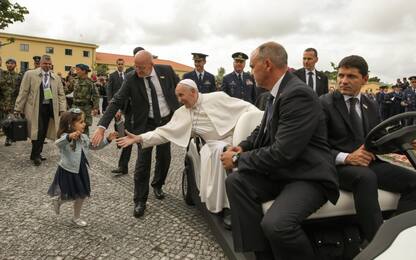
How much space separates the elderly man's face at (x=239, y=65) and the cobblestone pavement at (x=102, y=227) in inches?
110

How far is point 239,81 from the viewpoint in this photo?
7289 millimetres

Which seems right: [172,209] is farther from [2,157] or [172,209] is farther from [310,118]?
[2,157]

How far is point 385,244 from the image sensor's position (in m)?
1.40

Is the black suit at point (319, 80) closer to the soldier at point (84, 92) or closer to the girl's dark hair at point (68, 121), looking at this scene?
the girl's dark hair at point (68, 121)

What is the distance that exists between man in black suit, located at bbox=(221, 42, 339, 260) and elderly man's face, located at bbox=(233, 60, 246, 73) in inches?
182

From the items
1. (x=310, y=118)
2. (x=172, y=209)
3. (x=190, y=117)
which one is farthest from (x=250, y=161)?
(x=172, y=209)

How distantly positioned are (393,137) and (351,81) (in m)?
1.05

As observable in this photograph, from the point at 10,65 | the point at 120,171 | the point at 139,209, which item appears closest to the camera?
the point at 139,209

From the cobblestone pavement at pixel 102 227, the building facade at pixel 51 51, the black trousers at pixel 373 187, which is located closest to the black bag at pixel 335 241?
the black trousers at pixel 373 187

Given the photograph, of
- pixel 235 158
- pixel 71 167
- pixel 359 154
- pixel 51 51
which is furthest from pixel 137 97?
pixel 51 51

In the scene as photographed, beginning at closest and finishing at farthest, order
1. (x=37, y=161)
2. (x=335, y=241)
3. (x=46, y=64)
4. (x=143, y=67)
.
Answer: (x=335, y=241), (x=143, y=67), (x=37, y=161), (x=46, y=64)

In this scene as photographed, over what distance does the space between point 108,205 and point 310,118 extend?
119 inches

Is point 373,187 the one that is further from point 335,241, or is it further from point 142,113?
point 142,113

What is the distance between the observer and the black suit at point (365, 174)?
2389 mm
